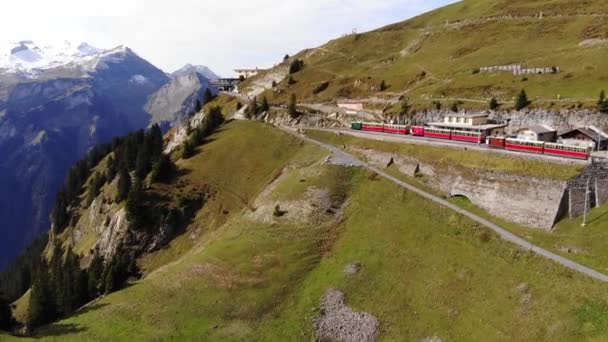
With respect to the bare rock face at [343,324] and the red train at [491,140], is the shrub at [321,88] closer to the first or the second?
the red train at [491,140]

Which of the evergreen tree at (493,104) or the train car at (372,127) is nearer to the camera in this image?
the evergreen tree at (493,104)

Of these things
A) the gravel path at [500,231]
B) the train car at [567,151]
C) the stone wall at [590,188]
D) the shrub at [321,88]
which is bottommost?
the gravel path at [500,231]

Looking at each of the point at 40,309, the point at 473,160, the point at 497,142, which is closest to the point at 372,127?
the point at 497,142

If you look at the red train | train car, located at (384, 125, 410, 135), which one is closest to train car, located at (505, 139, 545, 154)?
the red train

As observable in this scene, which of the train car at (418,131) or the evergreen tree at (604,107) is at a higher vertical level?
the evergreen tree at (604,107)

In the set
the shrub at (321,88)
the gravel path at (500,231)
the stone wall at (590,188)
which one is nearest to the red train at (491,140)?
the stone wall at (590,188)
